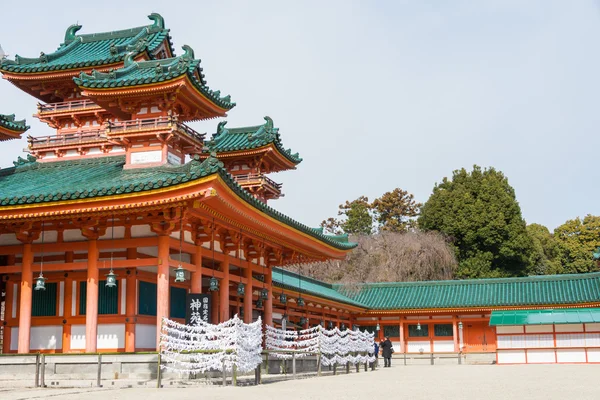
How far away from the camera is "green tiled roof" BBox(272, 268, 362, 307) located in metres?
35.7

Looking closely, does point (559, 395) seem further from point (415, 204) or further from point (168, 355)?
point (415, 204)

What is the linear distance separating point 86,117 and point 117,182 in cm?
737

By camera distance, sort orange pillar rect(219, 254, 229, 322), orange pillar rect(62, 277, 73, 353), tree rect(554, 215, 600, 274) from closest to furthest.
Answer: orange pillar rect(62, 277, 73, 353) → orange pillar rect(219, 254, 229, 322) → tree rect(554, 215, 600, 274)

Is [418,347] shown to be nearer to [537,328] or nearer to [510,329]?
[510,329]

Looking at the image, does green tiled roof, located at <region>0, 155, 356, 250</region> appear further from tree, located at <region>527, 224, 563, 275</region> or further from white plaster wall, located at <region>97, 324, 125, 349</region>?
tree, located at <region>527, 224, 563, 275</region>

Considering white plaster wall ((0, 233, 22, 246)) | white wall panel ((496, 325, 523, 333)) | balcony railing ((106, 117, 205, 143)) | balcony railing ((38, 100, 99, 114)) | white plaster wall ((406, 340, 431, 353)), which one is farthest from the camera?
white plaster wall ((406, 340, 431, 353))

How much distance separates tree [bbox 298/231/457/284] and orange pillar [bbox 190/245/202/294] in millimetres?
40531

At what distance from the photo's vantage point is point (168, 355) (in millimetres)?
17984

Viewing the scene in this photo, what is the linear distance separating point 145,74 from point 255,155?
352 inches

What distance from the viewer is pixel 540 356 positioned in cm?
3800

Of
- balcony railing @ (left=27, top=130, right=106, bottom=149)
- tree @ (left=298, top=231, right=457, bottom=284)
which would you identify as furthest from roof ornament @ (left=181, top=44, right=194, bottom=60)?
tree @ (left=298, top=231, right=457, bottom=284)

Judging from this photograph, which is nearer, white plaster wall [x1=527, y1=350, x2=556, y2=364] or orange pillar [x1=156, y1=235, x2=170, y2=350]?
orange pillar [x1=156, y1=235, x2=170, y2=350]

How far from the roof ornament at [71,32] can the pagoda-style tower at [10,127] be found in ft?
17.0

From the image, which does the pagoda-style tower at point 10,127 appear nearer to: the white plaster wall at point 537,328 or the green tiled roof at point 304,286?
the green tiled roof at point 304,286
